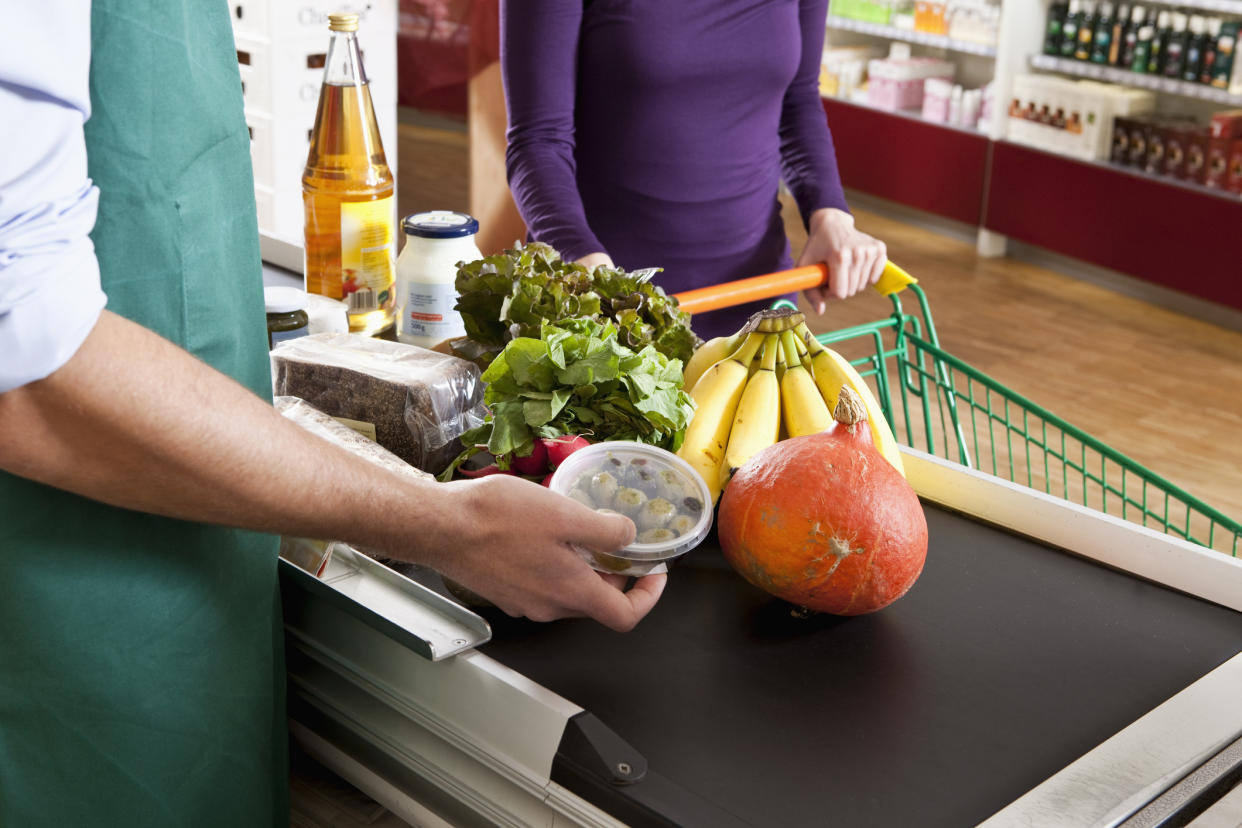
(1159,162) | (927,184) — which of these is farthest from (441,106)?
(1159,162)

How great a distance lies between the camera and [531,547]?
0.83 m

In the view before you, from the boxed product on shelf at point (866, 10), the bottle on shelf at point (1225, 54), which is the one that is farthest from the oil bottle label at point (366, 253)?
the boxed product on shelf at point (866, 10)

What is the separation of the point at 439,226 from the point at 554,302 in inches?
10.3

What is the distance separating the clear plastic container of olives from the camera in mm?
888

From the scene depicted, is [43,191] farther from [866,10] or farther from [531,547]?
[866,10]

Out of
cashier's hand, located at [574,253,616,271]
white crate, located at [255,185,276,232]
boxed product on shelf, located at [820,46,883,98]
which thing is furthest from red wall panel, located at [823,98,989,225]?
cashier's hand, located at [574,253,616,271]

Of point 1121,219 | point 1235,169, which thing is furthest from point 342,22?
point 1121,219

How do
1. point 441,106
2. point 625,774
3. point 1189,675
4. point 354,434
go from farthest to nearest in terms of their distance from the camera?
point 441,106, point 354,434, point 1189,675, point 625,774

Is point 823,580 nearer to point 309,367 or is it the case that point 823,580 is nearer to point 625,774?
point 625,774

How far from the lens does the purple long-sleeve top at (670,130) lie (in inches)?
68.5

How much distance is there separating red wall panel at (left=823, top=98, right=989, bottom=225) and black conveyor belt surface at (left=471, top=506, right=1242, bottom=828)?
5.15 metres

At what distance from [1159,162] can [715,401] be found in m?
4.71

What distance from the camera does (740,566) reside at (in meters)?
0.98

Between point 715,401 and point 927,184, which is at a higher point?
point 715,401
